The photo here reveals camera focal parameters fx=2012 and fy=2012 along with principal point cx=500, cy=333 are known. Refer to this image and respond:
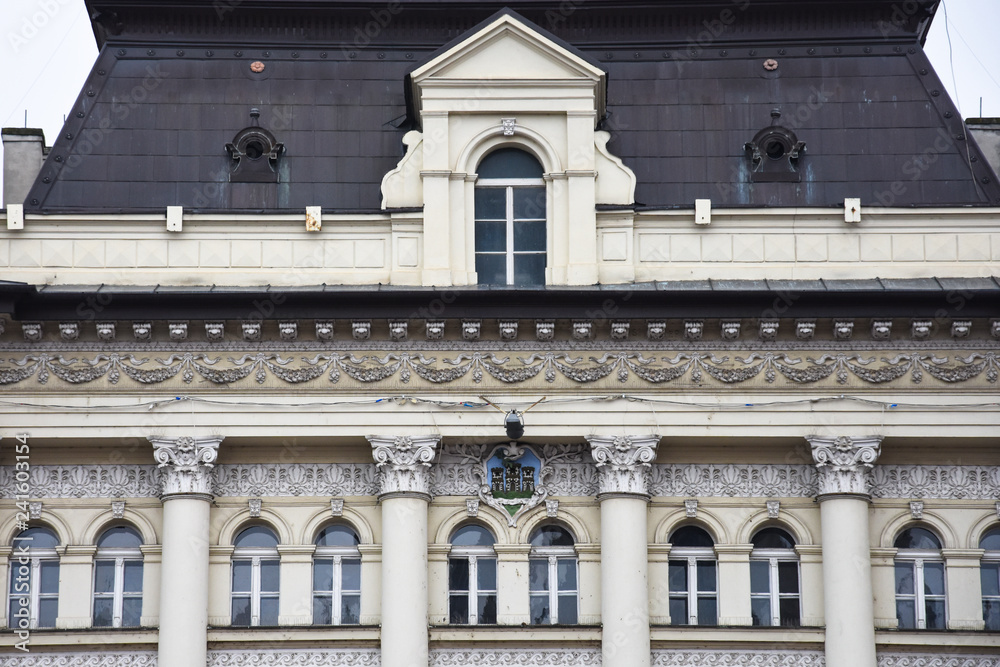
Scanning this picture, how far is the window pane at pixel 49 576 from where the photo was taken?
30234 millimetres

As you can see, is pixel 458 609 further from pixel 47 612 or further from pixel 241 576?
pixel 47 612

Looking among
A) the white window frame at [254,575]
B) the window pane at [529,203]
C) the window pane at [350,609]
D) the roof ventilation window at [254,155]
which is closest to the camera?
the window pane at [350,609]

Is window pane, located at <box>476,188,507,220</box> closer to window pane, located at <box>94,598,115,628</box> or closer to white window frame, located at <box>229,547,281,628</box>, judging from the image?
white window frame, located at <box>229,547,281,628</box>

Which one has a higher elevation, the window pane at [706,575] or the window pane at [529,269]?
the window pane at [529,269]

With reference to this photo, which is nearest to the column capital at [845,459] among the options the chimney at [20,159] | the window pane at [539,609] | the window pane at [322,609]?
the window pane at [539,609]

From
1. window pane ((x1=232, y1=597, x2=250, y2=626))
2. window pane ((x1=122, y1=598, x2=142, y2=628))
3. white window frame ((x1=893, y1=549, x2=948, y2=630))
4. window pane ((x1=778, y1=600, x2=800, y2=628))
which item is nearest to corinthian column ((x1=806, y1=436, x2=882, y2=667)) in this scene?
window pane ((x1=778, y1=600, x2=800, y2=628))

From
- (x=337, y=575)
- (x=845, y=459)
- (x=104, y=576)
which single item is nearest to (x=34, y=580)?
(x=104, y=576)

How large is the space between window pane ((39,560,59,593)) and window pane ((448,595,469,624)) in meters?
5.93

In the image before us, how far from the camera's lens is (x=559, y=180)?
30.9 m

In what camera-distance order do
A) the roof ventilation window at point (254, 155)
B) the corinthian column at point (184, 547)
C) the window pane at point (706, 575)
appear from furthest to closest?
the roof ventilation window at point (254, 155), the window pane at point (706, 575), the corinthian column at point (184, 547)

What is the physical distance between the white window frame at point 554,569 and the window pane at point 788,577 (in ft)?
10.0

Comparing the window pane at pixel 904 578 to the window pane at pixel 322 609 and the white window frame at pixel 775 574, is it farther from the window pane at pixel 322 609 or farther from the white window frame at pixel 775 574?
the window pane at pixel 322 609

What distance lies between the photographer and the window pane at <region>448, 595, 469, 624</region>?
30.0 meters

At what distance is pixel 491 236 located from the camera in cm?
3097
